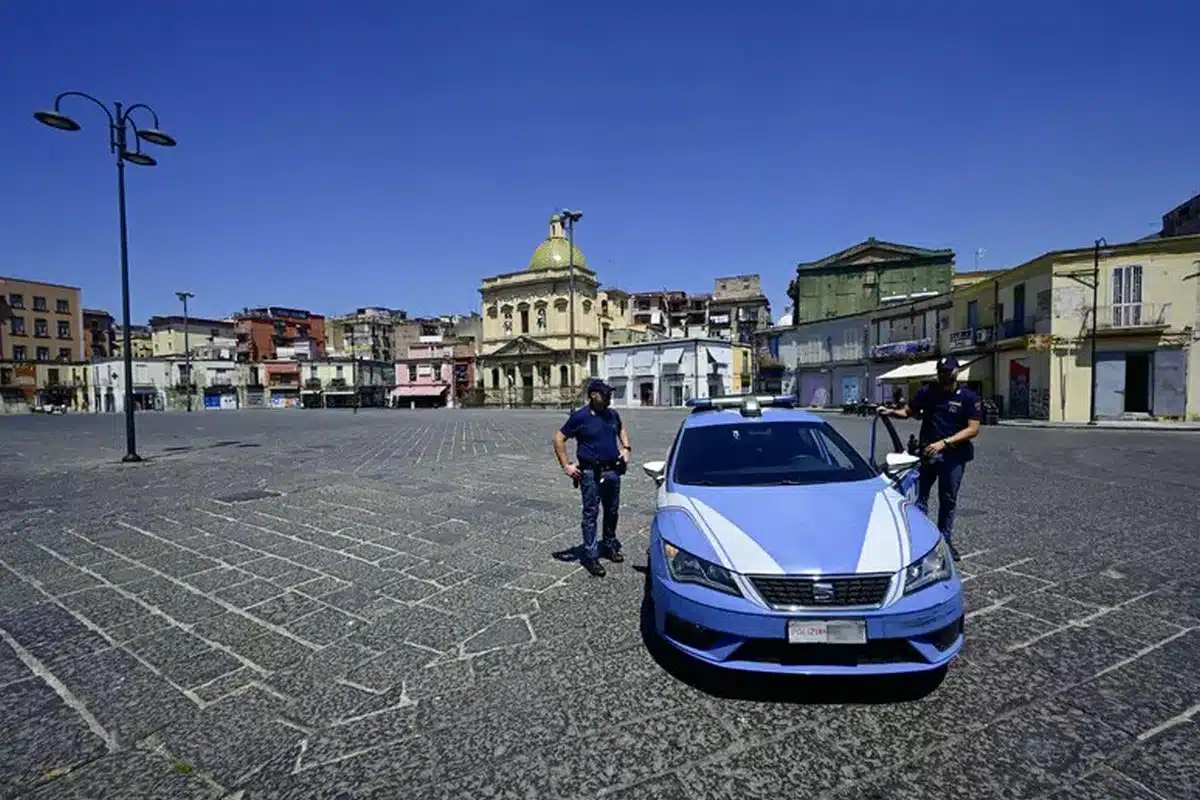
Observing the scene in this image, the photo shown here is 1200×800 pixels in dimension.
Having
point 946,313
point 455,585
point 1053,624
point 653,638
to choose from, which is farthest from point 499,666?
point 946,313

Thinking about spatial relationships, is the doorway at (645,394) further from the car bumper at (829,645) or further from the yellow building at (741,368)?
the car bumper at (829,645)

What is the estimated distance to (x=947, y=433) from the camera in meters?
5.18

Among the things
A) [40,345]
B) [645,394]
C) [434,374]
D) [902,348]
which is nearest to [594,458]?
[902,348]

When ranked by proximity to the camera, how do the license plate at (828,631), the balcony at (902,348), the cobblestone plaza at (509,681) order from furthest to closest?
the balcony at (902,348) < the license plate at (828,631) < the cobblestone plaza at (509,681)

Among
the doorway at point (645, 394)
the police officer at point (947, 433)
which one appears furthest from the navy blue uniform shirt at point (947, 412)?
the doorway at point (645, 394)

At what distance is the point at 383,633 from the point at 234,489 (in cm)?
714

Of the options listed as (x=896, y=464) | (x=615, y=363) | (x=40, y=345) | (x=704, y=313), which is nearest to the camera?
(x=896, y=464)

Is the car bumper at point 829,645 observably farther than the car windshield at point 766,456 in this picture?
No

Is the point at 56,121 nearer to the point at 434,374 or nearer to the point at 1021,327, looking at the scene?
the point at 1021,327

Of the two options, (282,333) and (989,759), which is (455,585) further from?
(282,333)

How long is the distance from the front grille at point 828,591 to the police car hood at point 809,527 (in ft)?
0.14

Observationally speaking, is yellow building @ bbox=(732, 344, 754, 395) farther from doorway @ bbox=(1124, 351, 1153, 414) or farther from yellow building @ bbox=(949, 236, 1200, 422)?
doorway @ bbox=(1124, 351, 1153, 414)

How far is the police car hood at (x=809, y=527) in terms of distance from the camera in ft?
9.41

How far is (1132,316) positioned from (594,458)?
103ft
